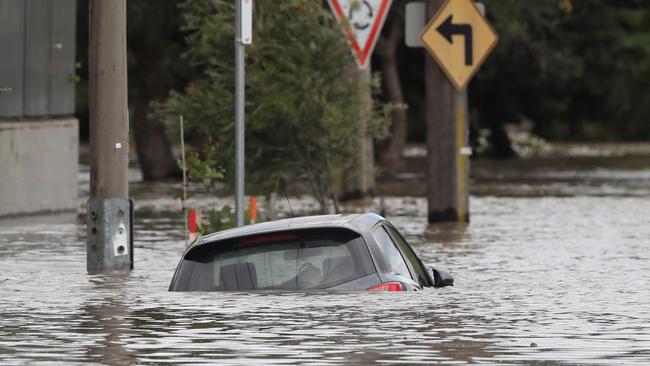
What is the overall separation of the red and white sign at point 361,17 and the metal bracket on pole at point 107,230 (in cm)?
709

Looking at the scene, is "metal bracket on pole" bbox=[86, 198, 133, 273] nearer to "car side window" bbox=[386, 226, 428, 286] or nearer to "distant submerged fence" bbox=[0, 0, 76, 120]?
"car side window" bbox=[386, 226, 428, 286]

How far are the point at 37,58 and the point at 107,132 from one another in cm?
1198

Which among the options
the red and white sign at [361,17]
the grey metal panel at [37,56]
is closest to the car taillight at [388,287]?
the red and white sign at [361,17]

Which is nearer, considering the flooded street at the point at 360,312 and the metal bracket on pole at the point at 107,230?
the flooded street at the point at 360,312

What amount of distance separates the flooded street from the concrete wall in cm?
418

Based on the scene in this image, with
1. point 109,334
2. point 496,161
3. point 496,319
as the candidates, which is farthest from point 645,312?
point 496,161

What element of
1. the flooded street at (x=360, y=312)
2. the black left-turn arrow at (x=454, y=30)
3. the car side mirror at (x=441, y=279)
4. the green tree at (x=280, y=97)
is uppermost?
the black left-turn arrow at (x=454, y=30)

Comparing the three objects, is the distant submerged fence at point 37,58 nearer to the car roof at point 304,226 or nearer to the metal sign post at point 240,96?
the metal sign post at point 240,96

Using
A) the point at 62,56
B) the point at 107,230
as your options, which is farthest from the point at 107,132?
the point at 62,56

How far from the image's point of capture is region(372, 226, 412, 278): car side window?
45.9ft

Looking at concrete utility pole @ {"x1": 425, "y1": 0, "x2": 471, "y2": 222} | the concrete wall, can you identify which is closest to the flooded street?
concrete utility pole @ {"x1": 425, "y1": 0, "x2": 471, "y2": 222}

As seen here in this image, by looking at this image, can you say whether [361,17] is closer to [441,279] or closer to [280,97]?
[280,97]

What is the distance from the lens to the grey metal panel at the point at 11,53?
29.2 m

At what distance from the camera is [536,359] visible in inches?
460
